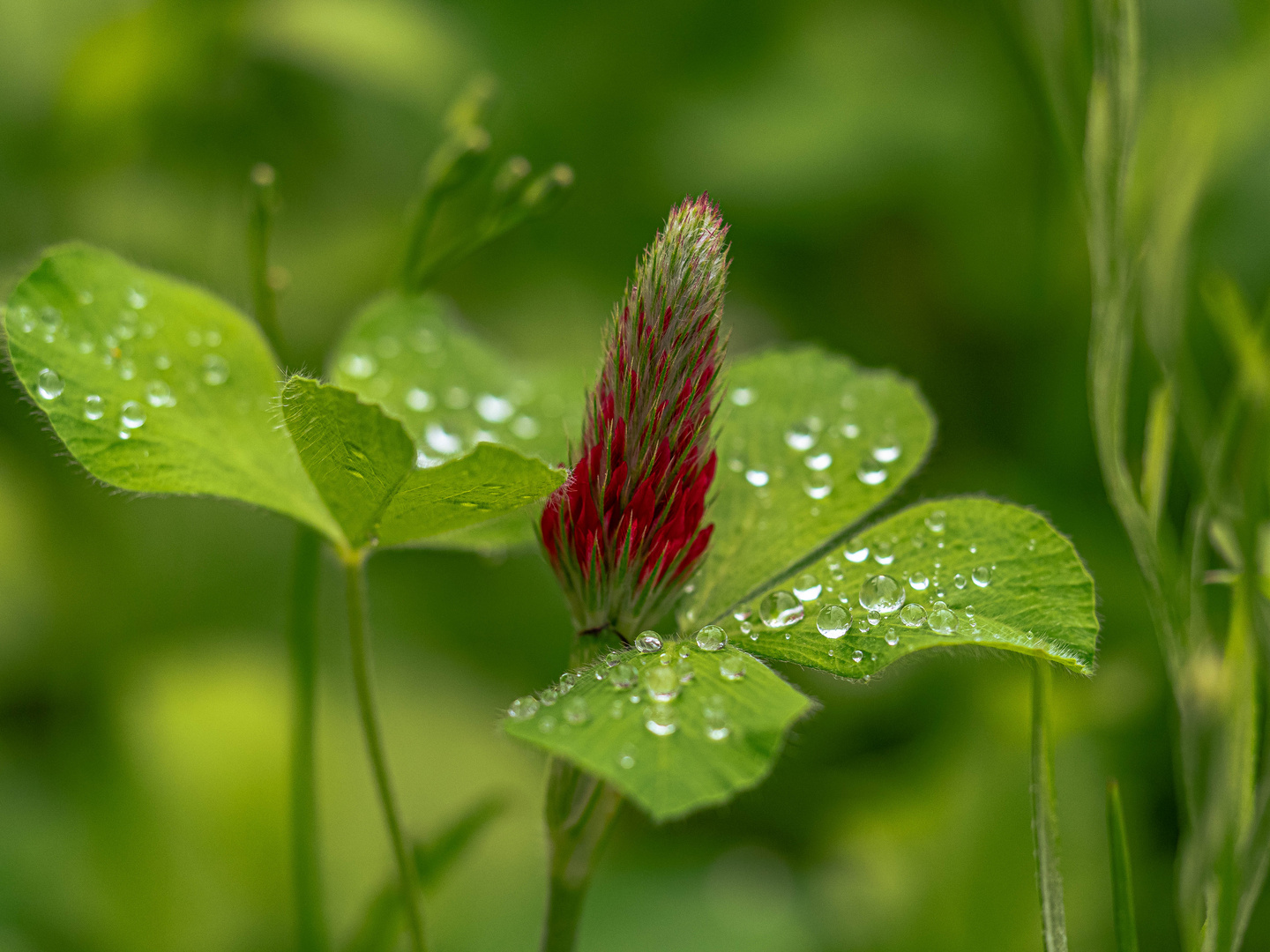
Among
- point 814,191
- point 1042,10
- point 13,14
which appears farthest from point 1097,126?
point 13,14

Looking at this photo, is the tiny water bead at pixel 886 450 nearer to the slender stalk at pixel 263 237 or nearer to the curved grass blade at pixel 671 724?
the curved grass blade at pixel 671 724

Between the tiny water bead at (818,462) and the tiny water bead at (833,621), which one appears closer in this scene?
the tiny water bead at (833,621)

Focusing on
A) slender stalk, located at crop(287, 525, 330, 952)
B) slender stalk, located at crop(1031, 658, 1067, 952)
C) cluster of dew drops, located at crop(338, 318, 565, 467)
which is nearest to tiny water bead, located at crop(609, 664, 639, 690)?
slender stalk, located at crop(1031, 658, 1067, 952)

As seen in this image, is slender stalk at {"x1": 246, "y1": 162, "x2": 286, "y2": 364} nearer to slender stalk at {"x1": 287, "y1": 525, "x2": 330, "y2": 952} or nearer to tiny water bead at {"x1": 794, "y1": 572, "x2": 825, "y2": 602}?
slender stalk at {"x1": 287, "y1": 525, "x2": 330, "y2": 952}

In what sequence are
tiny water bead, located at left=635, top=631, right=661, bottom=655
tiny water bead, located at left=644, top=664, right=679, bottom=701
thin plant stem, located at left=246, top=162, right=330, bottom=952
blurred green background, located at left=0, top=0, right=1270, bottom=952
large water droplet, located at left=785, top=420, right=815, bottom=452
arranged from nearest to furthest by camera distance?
tiny water bead, located at left=644, top=664, right=679, bottom=701, tiny water bead, located at left=635, top=631, right=661, bottom=655, large water droplet, located at left=785, top=420, right=815, bottom=452, thin plant stem, located at left=246, top=162, right=330, bottom=952, blurred green background, located at left=0, top=0, right=1270, bottom=952

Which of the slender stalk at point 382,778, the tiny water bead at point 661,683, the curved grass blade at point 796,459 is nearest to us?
the tiny water bead at point 661,683

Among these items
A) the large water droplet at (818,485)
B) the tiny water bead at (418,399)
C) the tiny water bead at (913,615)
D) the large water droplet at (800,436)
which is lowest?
the tiny water bead at (913,615)

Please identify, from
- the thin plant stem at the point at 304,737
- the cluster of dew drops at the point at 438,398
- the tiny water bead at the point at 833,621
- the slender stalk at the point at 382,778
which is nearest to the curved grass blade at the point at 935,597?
the tiny water bead at the point at 833,621
